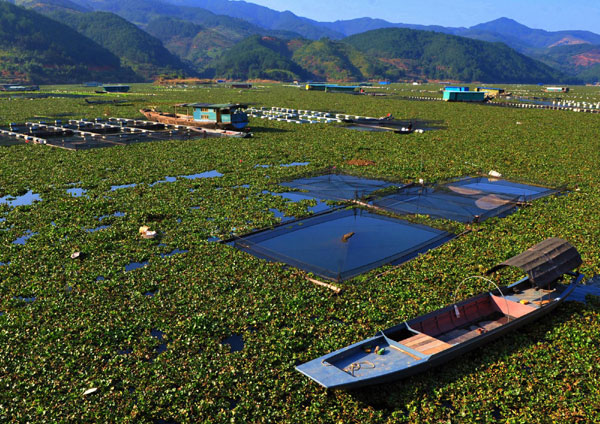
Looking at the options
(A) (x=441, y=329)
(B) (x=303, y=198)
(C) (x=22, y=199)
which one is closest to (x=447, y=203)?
(B) (x=303, y=198)

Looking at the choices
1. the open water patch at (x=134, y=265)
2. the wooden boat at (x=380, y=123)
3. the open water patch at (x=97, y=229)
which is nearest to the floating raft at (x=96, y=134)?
the wooden boat at (x=380, y=123)

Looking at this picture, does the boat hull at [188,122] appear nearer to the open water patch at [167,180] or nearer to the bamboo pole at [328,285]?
the open water patch at [167,180]

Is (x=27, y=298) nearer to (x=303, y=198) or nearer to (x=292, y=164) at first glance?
(x=303, y=198)

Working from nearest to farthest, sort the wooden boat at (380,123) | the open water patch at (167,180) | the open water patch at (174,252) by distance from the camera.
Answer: the open water patch at (174,252) → the open water patch at (167,180) → the wooden boat at (380,123)

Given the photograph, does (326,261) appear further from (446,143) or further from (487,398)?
(446,143)

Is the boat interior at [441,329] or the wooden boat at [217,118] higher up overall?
the wooden boat at [217,118]

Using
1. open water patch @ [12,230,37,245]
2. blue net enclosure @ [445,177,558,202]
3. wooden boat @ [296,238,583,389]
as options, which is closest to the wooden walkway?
wooden boat @ [296,238,583,389]
